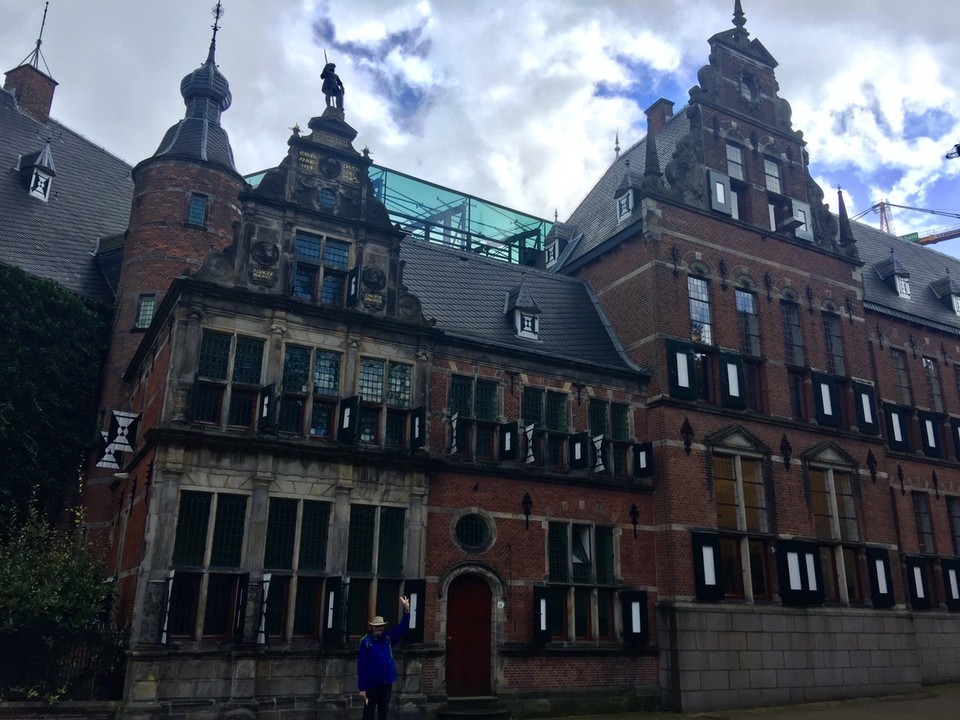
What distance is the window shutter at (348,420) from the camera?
1703 centimetres

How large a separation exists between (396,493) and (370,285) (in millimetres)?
4792

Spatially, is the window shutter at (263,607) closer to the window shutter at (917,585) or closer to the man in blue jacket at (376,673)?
the man in blue jacket at (376,673)

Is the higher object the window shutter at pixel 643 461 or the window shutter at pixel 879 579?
the window shutter at pixel 643 461

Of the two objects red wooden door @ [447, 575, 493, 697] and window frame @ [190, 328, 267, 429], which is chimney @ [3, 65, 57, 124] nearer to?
window frame @ [190, 328, 267, 429]

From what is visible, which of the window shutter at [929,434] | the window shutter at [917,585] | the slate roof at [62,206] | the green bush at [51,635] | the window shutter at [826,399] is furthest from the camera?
the window shutter at [929,434]

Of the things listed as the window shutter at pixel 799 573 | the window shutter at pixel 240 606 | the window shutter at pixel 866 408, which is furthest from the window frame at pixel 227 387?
the window shutter at pixel 866 408

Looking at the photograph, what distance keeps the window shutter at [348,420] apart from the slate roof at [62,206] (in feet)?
43.5

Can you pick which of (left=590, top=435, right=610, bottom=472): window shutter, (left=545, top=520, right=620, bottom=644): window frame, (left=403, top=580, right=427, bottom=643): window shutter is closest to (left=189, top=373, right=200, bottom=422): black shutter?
(left=403, top=580, right=427, bottom=643): window shutter

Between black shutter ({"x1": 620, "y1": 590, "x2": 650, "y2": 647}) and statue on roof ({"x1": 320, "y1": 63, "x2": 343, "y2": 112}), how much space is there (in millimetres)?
13985

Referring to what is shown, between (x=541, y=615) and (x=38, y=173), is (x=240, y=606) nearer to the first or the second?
(x=541, y=615)

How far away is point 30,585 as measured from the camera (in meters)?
14.4

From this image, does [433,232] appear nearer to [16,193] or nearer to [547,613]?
[16,193]

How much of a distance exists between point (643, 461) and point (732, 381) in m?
3.92

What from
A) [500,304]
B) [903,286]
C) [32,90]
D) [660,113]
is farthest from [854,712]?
[32,90]
